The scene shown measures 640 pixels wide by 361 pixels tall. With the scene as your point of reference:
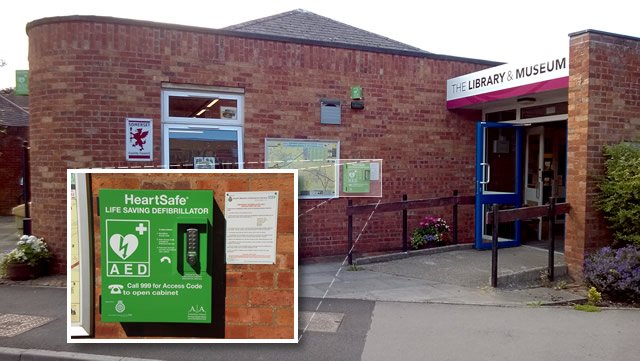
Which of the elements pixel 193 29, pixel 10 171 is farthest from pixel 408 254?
pixel 10 171

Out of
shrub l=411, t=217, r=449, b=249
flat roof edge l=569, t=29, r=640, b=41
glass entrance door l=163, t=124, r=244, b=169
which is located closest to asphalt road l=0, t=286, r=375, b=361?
glass entrance door l=163, t=124, r=244, b=169

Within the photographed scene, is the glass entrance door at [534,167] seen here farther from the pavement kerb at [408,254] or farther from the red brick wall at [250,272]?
the red brick wall at [250,272]

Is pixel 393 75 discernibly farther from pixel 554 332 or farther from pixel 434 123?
pixel 554 332

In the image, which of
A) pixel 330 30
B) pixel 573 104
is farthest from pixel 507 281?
pixel 330 30

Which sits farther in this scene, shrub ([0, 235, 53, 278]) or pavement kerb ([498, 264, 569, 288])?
shrub ([0, 235, 53, 278])

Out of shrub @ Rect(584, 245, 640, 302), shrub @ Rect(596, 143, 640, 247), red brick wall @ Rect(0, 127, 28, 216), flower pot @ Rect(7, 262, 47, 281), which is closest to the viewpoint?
shrub @ Rect(584, 245, 640, 302)

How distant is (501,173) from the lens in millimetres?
9180

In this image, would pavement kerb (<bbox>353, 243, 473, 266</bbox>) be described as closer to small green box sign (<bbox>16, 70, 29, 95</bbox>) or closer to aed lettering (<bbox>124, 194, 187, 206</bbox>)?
aed lettering (<bbox>124, 194, 187, 206</bbox>)

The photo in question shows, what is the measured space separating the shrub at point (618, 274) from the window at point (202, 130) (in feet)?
17.8

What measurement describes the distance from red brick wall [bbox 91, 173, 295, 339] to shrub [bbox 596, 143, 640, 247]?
5.38m

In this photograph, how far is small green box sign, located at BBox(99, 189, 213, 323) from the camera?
117 inches

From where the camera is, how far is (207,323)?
3086mm

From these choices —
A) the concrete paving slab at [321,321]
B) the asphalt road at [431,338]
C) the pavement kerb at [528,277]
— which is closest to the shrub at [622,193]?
the pavement kerb at [528,277]

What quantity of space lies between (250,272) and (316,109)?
5897 millimetres
